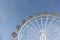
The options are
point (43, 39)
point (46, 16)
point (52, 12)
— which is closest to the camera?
point (43, 39)

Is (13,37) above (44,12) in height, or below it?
below

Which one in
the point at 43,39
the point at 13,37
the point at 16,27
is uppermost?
the point at 16,27

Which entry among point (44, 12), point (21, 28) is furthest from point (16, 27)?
point (44, 12)

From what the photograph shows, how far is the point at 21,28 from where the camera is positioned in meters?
19.6

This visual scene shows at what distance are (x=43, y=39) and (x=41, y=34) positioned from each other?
80cm

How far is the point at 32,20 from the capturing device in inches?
798

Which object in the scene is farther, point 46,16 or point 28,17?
point 28,17

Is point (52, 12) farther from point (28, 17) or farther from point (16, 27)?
point (16, 27)

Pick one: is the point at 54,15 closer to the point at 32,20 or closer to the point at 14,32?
the point at 32,20

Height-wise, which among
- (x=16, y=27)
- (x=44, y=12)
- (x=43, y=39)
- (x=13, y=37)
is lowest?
(x=43, y=39)

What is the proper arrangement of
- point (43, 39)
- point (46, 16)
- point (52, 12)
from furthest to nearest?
point (52, 12)
point (46, 16)
point (43, 39)

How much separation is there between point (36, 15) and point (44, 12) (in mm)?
1019

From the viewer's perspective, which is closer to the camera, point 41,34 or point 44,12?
point 41,34

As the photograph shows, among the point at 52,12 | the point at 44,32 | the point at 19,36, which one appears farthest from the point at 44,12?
the point at 19,36
